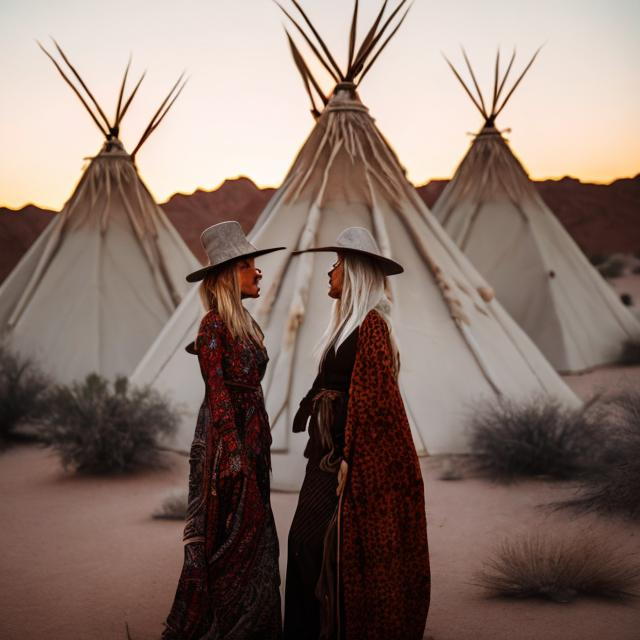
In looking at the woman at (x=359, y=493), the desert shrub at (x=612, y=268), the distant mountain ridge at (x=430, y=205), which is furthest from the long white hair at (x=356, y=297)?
the distant mountain ridge at (x=430, y=205)

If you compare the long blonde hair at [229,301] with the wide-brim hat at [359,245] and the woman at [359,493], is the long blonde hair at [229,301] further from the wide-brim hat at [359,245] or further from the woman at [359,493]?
the wide-brim hat at [359,245]

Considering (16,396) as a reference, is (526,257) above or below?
above

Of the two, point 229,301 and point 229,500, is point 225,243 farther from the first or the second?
point 229,500

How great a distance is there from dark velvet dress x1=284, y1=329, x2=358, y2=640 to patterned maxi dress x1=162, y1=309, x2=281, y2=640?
3.9 inches

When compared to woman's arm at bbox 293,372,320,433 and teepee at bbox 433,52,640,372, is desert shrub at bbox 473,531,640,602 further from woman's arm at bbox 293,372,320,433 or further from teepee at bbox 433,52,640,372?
teepee at bbox 433,52,640,372

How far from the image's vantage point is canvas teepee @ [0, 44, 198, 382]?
9.09 m

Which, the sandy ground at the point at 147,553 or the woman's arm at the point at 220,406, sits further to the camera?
the sandy ground at the point at 147,553

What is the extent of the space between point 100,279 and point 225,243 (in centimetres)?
667

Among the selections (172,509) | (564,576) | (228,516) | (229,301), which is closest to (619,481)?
(564,576)

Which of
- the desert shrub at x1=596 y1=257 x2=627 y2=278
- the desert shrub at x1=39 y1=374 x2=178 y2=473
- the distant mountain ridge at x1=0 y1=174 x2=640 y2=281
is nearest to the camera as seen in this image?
the desert shrub at x1=39 y1=374 x2=178 y2=473

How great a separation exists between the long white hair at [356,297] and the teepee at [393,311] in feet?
9.67

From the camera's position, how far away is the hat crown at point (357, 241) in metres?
2.94

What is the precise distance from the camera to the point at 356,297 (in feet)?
9.57

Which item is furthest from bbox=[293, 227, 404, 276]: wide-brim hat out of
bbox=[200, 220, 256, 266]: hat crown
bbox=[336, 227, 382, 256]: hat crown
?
bbox=[200, 220, 256, 266]: hat crown
